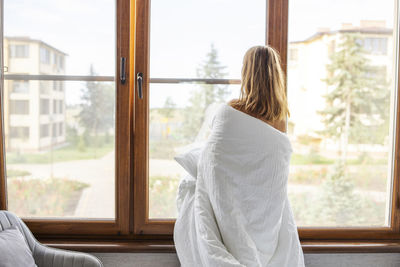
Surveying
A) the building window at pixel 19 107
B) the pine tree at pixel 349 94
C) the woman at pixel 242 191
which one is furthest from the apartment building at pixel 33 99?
the pine tree at pixel 349 94

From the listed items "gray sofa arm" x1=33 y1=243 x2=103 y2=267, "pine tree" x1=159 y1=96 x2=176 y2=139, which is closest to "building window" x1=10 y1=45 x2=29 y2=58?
"pine tree" x1=159 y1=96 x2=176 y2=139

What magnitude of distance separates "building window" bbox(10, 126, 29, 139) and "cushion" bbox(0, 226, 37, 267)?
1.82 feet

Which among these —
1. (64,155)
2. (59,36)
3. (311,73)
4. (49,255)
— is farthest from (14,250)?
(311,73)

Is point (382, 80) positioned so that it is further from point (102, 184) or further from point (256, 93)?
point (102, 184)

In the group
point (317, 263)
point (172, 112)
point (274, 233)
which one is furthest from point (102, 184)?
point (317, 263)

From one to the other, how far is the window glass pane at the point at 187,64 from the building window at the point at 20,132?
2.37ft

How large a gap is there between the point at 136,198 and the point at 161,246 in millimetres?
312

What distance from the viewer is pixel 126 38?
79.3 inches

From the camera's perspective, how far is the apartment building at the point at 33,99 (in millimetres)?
2047

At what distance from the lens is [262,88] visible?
1.73 m

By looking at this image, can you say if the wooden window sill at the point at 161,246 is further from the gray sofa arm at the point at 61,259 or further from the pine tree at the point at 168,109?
the pine tree at the point at 168,109

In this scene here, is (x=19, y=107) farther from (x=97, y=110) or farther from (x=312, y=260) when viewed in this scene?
(x=312, y=260)

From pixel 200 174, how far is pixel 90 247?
0.82 meters

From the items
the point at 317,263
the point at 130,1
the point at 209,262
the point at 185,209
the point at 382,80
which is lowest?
the point at 317,263
